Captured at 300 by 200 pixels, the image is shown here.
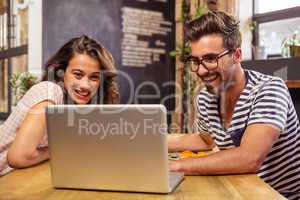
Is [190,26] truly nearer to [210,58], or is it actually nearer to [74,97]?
[210,58]

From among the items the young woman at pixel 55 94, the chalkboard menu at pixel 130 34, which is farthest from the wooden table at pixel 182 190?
the chalkboard menu at pixel 130 34

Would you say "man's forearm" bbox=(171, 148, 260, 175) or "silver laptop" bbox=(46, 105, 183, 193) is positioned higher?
"silver laptop" bbox=(46, 105, 183, 193)

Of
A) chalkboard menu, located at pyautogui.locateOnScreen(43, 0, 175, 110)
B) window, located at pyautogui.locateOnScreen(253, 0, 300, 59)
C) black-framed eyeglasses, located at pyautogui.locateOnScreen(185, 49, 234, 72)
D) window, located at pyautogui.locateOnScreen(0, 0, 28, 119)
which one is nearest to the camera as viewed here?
black-framed eyeglasses, located at pyautogui.locateOnScreen(185, 49, 234, 72)

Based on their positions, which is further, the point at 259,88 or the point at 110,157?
the point at 259,88

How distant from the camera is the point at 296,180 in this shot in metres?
1.61

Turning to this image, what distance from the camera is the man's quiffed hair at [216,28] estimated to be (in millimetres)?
1610

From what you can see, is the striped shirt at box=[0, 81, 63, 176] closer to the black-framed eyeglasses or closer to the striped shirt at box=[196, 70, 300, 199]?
the black-framed eyeglasses

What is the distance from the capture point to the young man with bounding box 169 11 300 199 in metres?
1.43

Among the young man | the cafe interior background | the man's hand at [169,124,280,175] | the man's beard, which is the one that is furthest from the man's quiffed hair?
the cafe interior background

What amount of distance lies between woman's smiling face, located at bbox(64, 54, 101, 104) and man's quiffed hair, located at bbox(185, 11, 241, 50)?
50cm

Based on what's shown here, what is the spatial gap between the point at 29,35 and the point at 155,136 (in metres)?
2.50

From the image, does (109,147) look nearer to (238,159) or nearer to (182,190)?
(182,190)

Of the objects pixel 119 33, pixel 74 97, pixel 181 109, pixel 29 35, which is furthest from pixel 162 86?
pixel 74 97
